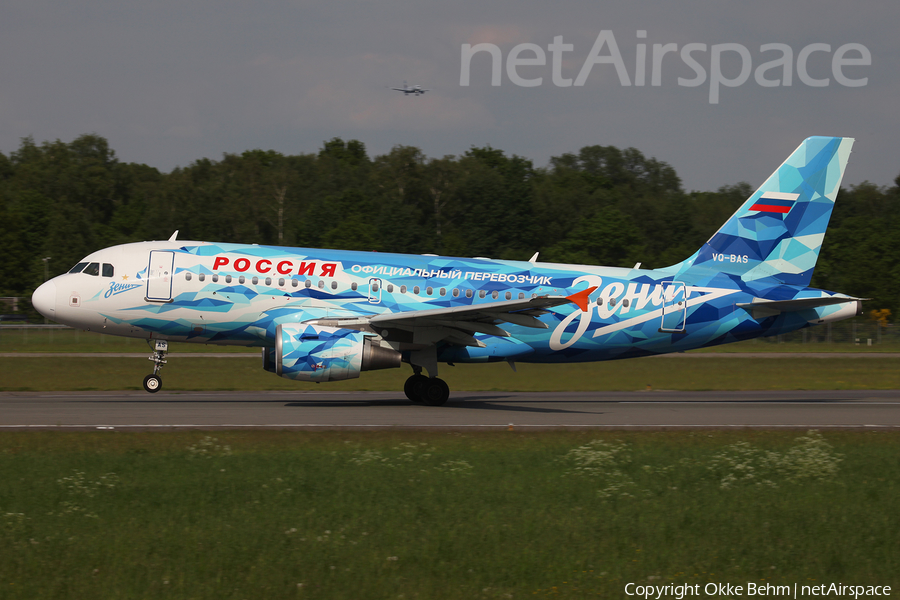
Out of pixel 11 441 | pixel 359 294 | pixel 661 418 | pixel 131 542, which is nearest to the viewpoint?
pixel 131 542

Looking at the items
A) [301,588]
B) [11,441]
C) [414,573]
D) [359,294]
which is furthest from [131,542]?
[359,294]

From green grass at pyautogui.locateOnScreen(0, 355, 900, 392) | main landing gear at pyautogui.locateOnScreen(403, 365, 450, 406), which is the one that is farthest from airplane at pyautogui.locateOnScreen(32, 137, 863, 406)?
green grass at pyautogui.locateOnScreen(0, 355, 900, 392)

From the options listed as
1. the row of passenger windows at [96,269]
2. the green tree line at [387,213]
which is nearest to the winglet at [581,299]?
the row of passenger windows at [96,269]

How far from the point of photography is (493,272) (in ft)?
74.6

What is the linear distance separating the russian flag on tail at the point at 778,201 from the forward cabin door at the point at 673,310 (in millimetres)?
3686

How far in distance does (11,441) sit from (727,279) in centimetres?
1785

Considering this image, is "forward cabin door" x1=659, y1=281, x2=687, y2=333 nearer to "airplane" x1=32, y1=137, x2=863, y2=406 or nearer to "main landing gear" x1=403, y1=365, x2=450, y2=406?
"airplane" x1=32, y1=137, x2=863, y2=406

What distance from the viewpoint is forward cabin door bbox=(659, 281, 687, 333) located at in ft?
75.9

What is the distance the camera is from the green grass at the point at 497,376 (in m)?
27.3

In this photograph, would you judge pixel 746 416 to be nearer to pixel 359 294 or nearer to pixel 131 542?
pixel 359 294

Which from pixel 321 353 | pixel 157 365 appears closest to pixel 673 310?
pixel 321 353

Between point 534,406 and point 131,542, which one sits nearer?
point 131,542

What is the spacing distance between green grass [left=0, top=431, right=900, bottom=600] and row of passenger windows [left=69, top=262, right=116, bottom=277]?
7427 millimetres

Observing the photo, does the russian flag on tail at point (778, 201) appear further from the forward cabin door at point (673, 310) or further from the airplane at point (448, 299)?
the forward cabin door at point (673, 310)
